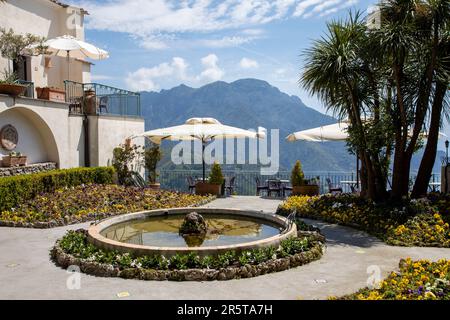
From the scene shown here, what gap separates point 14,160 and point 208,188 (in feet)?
22.3

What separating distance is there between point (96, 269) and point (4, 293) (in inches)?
54.0

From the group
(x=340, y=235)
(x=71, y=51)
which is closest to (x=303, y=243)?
(x=340, y=235)

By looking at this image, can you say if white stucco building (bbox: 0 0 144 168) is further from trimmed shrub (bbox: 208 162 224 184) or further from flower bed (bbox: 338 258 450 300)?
flower bed (bbox: 338 258 450 300)

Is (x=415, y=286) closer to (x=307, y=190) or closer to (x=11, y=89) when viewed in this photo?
(x=307, y=190)

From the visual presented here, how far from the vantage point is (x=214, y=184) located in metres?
16.3

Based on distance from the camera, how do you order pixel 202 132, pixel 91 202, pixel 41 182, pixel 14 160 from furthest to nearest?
pixel 202 132 < pixel 14 160 < pixel 41 182 < pixel 91 202

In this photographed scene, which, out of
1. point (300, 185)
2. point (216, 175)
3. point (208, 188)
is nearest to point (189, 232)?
point (208, 188)

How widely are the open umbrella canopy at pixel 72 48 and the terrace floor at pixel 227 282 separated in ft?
30.3

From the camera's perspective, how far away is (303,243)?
25.4ft

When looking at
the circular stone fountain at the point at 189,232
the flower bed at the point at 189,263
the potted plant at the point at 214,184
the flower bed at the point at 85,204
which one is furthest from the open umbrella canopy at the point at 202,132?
the flower bed at the point at 189,263

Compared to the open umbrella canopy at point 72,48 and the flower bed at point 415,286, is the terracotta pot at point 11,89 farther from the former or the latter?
the flower bed at point 415,286

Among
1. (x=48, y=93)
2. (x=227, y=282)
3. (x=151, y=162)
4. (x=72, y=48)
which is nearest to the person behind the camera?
(x=227, y=282)

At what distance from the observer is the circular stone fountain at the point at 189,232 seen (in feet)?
23.8

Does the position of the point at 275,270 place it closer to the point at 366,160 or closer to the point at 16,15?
the point at 366,160
